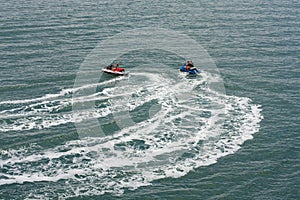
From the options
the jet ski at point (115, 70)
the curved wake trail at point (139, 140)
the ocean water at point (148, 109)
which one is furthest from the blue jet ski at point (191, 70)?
the jet ski at point (115, 70)

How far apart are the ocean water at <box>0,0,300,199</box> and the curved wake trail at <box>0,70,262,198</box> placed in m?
0.15

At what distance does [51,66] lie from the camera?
7312cm

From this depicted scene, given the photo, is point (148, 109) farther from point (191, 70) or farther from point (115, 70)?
point (191, 70)

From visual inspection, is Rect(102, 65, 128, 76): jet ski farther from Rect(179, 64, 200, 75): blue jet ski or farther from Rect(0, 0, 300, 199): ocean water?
Rect(179, 64, 200, 75): blue jet ski

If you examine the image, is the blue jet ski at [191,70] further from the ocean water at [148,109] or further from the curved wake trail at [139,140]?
the curved wake trail at [139,140]

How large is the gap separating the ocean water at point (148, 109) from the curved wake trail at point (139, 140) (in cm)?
15

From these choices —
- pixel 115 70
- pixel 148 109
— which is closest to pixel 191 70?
pixel 115 70

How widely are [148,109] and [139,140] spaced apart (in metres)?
8.29

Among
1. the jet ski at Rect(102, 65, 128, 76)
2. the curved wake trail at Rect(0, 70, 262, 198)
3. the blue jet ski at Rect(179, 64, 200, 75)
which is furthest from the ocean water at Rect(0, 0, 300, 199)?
the blue jet ski at Rect(179, 64, 200, 75)

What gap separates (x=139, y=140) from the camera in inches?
2048

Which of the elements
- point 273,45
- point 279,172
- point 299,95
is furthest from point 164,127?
point 273,45

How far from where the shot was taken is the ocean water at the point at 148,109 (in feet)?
147

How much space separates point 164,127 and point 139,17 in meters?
54.6

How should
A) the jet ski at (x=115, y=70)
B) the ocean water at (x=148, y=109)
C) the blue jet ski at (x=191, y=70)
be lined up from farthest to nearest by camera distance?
the blue jet ski at (x=191, y=70) < the jet ski at (x=115, y=70) < the ocean water at (x=148, y=109)
